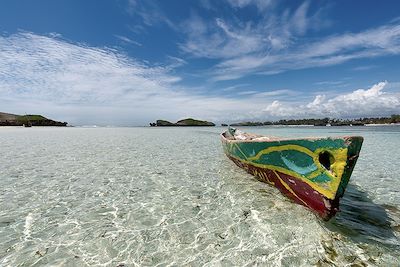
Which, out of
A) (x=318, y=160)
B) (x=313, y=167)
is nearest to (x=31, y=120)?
(x=313, y=167)

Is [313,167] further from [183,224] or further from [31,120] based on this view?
[31,120]

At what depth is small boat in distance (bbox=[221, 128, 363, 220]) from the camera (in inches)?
201

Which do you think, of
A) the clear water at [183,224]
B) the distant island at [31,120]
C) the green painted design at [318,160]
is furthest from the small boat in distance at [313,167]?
the distant island at [31,120]

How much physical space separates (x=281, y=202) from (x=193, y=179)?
3907 mm

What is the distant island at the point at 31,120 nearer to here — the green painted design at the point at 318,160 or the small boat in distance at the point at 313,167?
the small boat in distance at the point at 313,167

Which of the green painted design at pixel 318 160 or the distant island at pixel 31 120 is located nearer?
the green painted design at pixel 318 160

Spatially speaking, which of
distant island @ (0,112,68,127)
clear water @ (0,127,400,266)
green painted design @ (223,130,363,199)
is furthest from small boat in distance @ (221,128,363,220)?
distant island @ (0,112,68,127)

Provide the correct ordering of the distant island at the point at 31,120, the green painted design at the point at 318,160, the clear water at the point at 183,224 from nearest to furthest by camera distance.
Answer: the clear water at the point at 183,224 → the green painted design at the point at 318,160 → the distant island at the point at 31,120

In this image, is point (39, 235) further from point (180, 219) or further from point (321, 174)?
point (321, 174)

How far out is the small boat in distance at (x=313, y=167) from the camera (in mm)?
5094

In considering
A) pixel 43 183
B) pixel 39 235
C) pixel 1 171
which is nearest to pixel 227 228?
pixel 39 235

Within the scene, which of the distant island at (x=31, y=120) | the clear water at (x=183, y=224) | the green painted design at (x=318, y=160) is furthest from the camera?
the distant island at (x=31, y=120)

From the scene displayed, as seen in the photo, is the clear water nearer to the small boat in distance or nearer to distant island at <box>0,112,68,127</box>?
the small boat in distance

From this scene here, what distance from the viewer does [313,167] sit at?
18.9 ft
